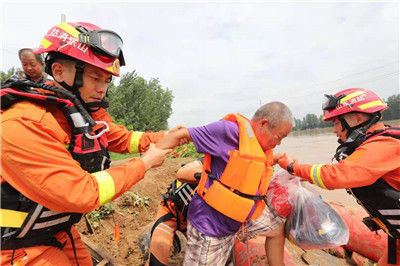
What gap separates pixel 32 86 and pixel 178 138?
1295 millimetres

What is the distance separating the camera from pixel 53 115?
1663 millimetres

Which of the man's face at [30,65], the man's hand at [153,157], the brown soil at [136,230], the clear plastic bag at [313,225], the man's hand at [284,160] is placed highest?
the man's face at [30,65]

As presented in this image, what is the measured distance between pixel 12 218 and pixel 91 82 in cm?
116

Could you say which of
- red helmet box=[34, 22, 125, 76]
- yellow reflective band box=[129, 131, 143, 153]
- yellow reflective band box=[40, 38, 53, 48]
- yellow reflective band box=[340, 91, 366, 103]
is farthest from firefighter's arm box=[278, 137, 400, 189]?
yellow reflective band box=[40, 38, 53, 48]

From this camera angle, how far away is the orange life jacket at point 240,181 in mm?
2240

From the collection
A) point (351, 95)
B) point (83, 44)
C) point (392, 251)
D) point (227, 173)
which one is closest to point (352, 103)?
point (351, 95)

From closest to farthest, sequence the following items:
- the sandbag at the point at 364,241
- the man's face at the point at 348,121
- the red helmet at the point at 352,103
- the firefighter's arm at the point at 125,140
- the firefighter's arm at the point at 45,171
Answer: the firefighter's arm at the point at 45,171 < the firefighter's arm at the point at 125,140 < the red helmet at the point at 352,103 < the man's face at the point at 348,121 < the sandbag at the point at 364,241

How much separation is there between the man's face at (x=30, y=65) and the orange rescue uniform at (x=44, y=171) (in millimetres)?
3166

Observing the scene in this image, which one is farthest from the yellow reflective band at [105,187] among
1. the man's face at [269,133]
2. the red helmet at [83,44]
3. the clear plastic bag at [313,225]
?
the clear plastic bag at [313,225]

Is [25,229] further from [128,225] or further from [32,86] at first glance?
[128,225]

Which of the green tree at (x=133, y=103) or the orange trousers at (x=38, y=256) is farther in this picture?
the green tree at (x=133, y=103)

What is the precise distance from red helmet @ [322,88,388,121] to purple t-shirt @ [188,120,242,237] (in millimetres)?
1838

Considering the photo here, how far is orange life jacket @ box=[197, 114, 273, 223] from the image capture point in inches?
Answer: 88.2

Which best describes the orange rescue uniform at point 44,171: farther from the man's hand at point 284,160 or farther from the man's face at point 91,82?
the man's hand at point 284,160
